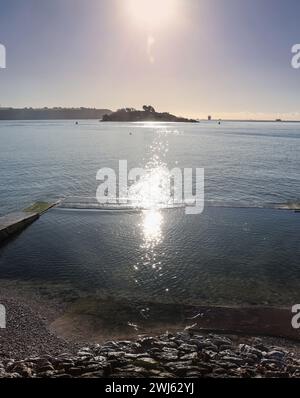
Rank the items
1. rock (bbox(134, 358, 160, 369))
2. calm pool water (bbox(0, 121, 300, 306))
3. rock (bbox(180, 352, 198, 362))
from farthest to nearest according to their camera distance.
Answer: calm pool water (bbox(0, 121, 300, 306)), rock (bbox(180, 352, 198, 362)), rock (bbox(134, 358, 160, 369))

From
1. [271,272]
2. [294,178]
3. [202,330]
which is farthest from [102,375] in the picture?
[294,178]

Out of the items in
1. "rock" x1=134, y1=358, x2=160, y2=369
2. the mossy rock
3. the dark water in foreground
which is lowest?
"rock" x1=134, y1=358, x2=160, y2=369

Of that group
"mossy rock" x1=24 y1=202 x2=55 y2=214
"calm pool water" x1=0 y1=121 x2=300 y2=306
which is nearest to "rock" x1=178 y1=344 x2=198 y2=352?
"calm pool water" x1=0 y1=121 x2=300 y2=306

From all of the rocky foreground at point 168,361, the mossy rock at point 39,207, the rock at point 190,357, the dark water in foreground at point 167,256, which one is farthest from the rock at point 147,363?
the mossy rock at point 39,207

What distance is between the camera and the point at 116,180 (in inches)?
1949

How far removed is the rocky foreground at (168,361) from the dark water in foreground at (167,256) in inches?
152

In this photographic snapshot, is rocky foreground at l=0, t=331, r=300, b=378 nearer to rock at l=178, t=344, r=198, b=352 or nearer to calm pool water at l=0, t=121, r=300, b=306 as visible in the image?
rock at l=178, t=344, r=198, b=352

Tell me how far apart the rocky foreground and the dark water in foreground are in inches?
152

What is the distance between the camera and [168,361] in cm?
1171

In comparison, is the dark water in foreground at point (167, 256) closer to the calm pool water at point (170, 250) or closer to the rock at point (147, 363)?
the calm pool water at point (170, 250)

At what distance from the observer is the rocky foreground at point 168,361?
11094 millimetres

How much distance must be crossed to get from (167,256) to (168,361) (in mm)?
10248

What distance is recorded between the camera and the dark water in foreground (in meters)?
17.8
